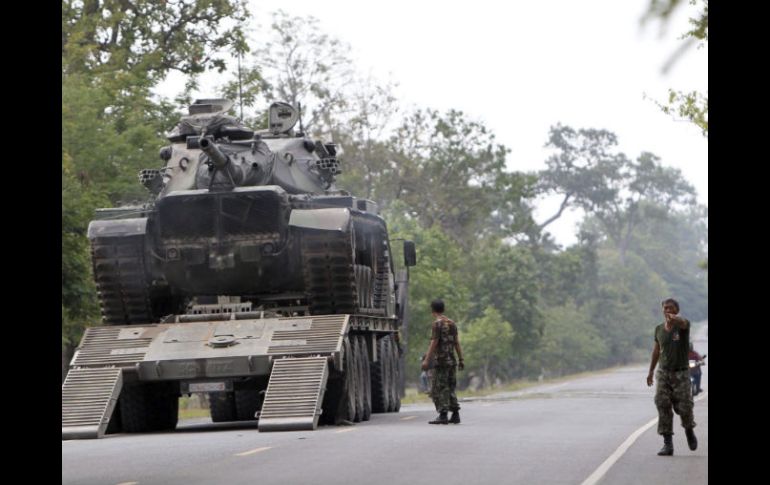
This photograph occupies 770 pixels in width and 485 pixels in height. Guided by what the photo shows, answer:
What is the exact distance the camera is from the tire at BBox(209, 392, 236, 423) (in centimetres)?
2644

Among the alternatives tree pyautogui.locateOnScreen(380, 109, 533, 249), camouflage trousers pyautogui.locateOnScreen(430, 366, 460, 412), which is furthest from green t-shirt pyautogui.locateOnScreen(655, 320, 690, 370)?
tree pyautogui.locateOnScreen(380, 109, 533, 249)

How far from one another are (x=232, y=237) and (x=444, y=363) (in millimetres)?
4008

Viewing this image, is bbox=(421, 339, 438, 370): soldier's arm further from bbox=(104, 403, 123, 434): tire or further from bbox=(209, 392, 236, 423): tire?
bbox=(209, 392, 236, 423): tire

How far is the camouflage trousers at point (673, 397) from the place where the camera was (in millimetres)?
15852

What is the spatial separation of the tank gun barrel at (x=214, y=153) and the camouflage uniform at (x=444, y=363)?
4.10m

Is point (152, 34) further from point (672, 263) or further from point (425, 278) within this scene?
point (672, 263)

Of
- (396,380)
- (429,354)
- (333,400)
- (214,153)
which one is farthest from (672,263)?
(429,354)

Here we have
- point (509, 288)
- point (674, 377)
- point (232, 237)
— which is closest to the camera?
point (674, 377)

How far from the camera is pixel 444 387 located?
21172 millimetres
